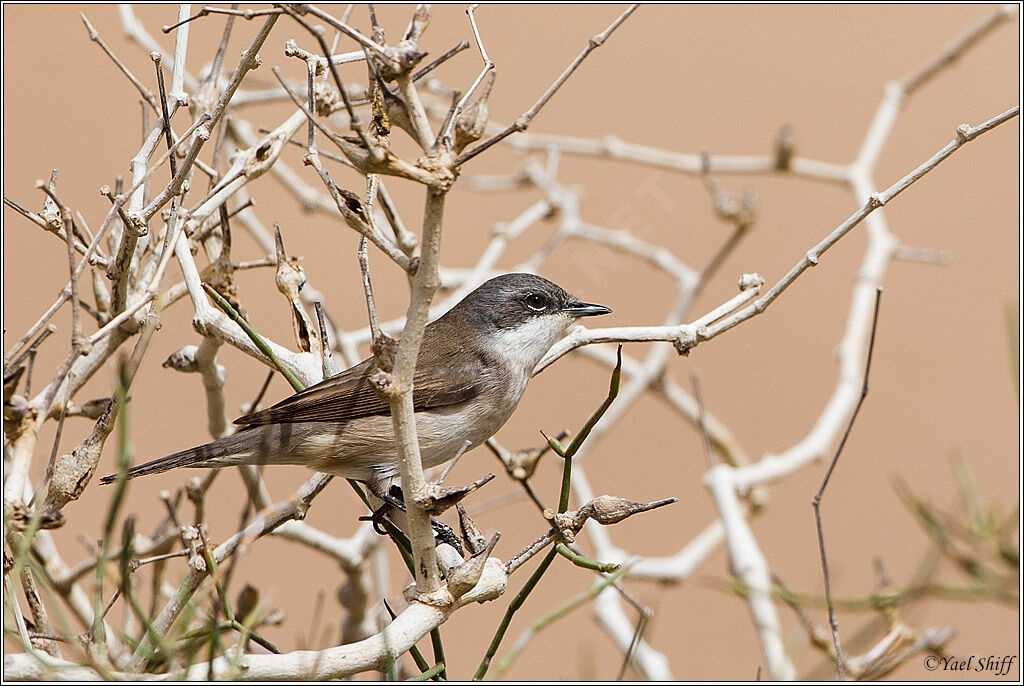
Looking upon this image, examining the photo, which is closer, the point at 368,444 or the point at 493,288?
the point at 368,444

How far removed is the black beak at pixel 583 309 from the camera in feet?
12.4

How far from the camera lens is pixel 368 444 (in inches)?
129

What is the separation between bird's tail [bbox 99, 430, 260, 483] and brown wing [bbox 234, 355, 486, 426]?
68 mm

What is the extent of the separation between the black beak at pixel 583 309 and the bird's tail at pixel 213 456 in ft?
4.70

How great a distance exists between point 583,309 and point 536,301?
22cm

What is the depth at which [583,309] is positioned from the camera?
3881 millimetres

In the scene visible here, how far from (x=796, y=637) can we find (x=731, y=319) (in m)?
0.93

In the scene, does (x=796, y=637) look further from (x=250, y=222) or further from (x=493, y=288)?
(x=250, y=222)

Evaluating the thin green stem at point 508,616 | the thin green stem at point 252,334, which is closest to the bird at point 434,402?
the thin green stem at point 252,334

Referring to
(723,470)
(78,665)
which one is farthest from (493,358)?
(78,665)

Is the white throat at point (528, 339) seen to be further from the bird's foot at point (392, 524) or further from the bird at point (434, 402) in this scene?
the bird's foot at point (392, 524)

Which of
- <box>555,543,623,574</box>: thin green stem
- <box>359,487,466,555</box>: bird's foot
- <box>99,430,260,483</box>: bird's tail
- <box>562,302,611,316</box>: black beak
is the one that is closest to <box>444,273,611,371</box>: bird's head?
<box>562,302,611,316</box>: black beak

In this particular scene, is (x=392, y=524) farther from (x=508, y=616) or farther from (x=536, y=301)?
(x=536, y=301)

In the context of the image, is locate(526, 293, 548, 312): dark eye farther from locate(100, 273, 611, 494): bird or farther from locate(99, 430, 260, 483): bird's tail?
locate(99, 430, 260, 483): bird's tail
